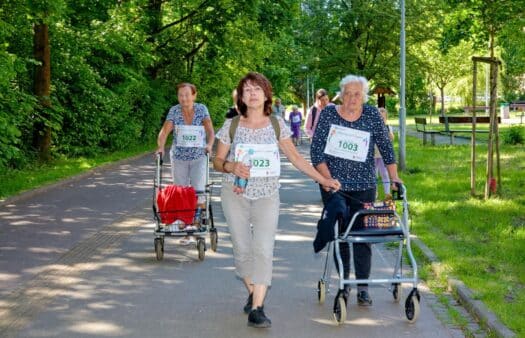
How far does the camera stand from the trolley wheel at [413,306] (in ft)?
20.1

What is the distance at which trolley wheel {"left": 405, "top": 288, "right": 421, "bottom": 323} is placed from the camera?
20.1ft

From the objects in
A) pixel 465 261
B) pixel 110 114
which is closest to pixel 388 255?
pixel 465 261

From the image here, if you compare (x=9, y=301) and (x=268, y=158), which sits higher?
(x=268, y=158)

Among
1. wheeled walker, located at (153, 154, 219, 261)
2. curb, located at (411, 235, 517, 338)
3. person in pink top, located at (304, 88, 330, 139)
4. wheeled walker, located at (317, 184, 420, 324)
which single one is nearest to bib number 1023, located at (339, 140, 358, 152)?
wheeled walker, located at (317, 184, 420, 324)

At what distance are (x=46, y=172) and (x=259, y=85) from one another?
1360 cm

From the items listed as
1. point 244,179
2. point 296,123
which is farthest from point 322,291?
point 296,123

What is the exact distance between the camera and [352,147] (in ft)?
21.2

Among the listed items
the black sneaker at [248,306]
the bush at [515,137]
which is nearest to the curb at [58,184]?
the black sneaker at [248,306]

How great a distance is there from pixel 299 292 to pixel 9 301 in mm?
2386

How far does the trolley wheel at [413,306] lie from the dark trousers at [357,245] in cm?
54

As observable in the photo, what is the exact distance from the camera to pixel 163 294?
7.18m

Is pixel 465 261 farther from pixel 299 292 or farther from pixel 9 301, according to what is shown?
pixel 9 301

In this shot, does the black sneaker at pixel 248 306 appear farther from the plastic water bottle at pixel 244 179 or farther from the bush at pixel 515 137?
the bush at pixel 515 137

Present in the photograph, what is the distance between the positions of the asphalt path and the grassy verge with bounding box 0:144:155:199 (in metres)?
2.96
